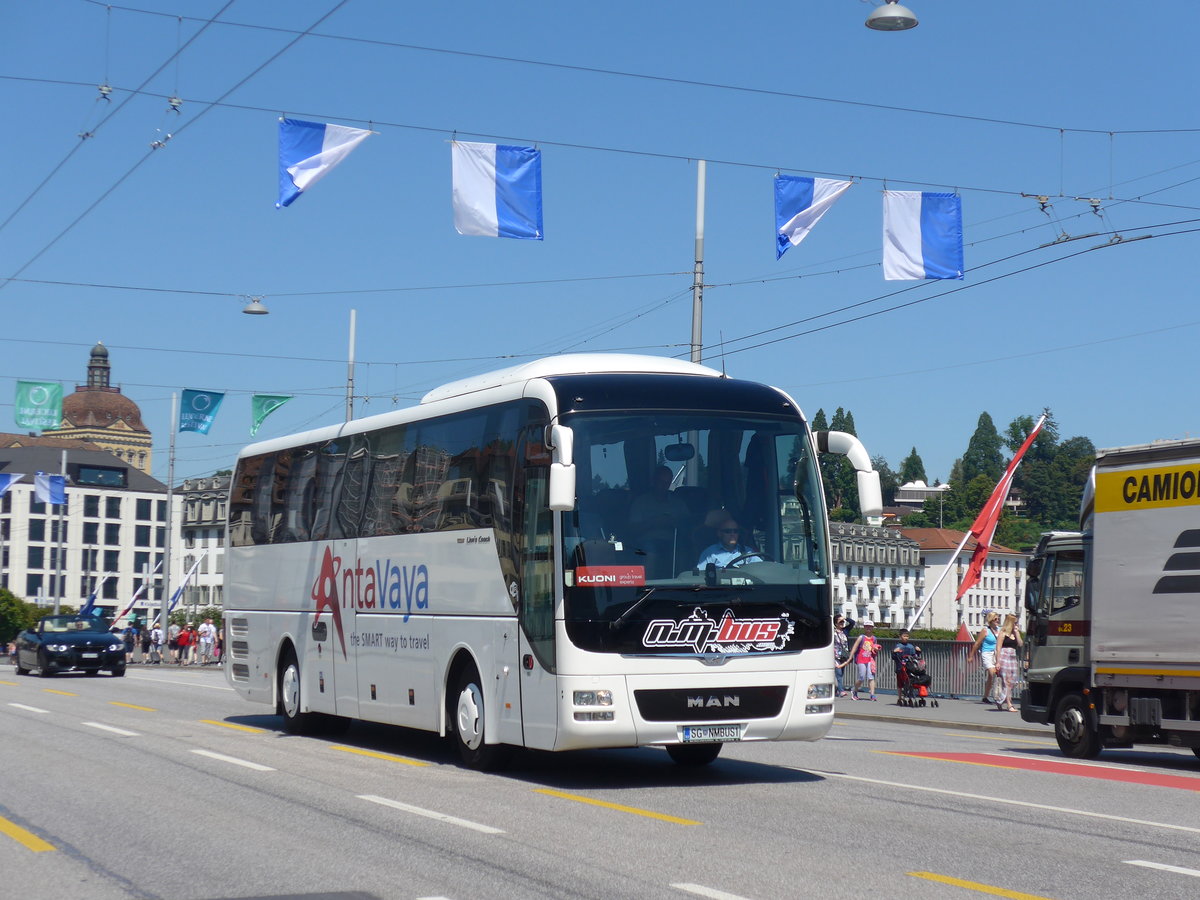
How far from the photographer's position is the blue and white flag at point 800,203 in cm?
2264

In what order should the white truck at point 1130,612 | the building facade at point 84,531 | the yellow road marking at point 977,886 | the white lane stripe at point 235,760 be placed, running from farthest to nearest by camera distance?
the building facade at point 84,531 < the white truck at point 1130,612 < the white lane stripe at point 235,760 < the yellow road marking at point 977,886

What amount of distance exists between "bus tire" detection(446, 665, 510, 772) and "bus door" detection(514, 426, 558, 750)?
897 mm

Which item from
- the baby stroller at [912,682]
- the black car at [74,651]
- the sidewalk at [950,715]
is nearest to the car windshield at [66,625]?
the black car at [74,651]

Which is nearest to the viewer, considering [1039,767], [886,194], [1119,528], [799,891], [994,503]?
[799,891]

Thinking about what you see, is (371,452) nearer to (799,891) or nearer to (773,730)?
(773,730)

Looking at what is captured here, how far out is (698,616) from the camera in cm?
1292

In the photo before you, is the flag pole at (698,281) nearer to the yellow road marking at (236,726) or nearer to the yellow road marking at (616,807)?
the yellow road marking at (236,726)

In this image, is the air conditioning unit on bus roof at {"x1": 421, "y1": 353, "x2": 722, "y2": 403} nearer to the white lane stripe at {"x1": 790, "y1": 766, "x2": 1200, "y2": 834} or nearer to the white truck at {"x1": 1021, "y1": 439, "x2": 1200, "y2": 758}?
the white lane stripe at {"x1": 790, "y1": 766, "x2": 1200, "y2": 834}

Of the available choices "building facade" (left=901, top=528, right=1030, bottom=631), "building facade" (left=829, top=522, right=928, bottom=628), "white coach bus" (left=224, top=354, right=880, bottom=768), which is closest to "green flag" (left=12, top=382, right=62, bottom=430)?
"white coach bus" (left=224, top=354, right=880, bottom=768)

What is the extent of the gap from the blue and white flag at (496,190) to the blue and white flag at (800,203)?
357cm

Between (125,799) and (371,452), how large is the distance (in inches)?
228

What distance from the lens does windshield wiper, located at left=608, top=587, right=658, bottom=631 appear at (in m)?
12.7

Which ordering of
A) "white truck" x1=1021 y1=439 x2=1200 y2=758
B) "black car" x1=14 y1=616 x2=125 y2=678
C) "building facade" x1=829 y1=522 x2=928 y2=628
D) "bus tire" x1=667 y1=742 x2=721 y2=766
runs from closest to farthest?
"bus tire" x1=667 y1=742 x2=721 y2=766 < "white truck" x1=1021 y1=439 x2=1200 y2=758 < "black car" x1=14 y1=616 x2=125 y2=678 < "building facade" x1=829 y1=522 x2=928 y2=628

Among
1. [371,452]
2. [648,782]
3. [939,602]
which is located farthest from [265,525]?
[939,602]
